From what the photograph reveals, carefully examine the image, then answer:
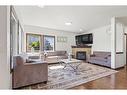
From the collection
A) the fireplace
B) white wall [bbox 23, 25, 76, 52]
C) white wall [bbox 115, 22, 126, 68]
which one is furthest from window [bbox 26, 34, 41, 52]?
white wall [bbox 115, 22, 126, 68]

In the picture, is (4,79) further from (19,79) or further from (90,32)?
(90,32)

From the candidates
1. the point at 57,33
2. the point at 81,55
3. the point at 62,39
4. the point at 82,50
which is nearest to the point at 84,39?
the point at 82,50

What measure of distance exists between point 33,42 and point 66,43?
8.43 feet

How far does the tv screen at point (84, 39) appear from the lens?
26.5ft

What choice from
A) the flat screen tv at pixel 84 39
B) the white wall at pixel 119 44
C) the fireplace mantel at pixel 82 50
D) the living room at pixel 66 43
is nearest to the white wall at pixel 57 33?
the living room at pixel 66 43

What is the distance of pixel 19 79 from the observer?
2.86 meters

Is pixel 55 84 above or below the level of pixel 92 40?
below

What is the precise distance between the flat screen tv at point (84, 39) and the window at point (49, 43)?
2.01m

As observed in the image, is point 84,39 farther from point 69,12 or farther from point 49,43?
point 69,12

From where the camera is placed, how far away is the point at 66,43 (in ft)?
28.6

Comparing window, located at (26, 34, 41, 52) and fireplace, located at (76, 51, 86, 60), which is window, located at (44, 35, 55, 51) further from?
fireplace, located at (76, 51, 86, 60)

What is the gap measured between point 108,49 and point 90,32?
1.96m

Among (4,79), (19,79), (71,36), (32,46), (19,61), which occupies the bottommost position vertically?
(19,79)
